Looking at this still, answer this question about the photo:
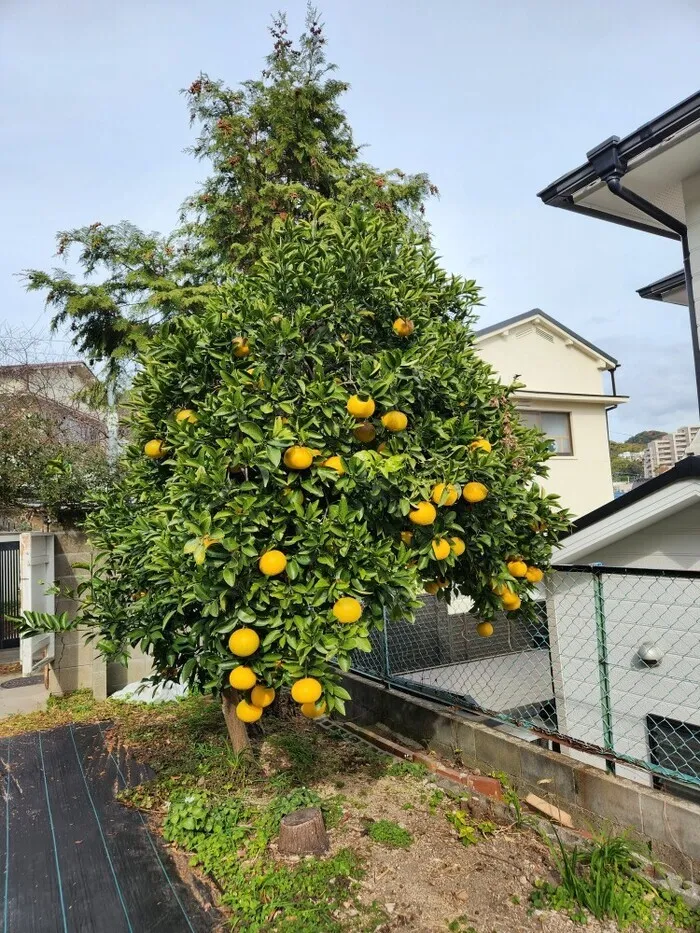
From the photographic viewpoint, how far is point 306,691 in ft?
7.48

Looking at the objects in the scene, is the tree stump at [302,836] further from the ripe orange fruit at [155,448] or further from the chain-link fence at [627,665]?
the ripe orange fruit at [155,448]

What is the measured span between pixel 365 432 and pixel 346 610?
0.89 m

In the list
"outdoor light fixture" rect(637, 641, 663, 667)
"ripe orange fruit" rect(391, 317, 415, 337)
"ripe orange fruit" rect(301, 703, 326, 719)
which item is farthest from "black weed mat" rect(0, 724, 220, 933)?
"outdoor light fixture" rect(637, 641, 663, 667)

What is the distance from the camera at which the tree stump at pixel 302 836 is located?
2.71 meters

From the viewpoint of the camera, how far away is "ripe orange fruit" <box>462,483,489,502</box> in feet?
8.95

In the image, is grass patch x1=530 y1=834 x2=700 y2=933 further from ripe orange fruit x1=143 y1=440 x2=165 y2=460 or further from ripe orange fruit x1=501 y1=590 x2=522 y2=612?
ripe orange fruit x1=143 y1=440 x2=165 y2=460

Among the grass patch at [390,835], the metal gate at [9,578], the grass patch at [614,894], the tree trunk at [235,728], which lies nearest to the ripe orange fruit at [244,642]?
the grass patch at [390,835]

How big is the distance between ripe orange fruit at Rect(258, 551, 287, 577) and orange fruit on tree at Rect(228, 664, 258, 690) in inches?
16.8

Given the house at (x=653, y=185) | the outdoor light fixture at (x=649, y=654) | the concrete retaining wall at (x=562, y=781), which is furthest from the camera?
the house at (x=653, y=185)

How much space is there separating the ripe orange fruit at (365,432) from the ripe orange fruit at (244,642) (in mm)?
1044

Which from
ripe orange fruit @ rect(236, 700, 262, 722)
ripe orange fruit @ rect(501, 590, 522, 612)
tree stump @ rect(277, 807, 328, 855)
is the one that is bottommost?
tree stump @ rect(277, 807, 328, 855)

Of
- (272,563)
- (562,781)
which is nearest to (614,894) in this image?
(562,781)

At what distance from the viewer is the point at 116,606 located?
124 inches

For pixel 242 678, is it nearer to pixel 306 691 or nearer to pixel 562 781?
pixel 306 691
